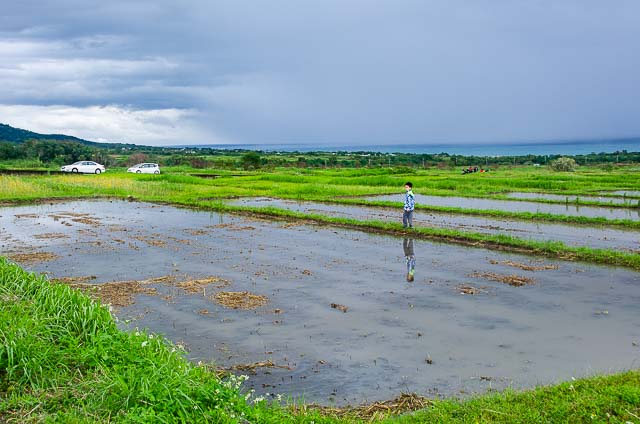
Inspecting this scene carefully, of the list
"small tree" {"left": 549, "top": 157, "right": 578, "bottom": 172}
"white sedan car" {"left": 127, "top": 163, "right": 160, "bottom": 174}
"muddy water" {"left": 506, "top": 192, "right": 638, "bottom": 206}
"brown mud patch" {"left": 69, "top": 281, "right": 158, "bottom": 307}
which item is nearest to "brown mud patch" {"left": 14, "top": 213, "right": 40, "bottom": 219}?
"brown mud patch" {"left": 69, "top": 281, "right": 158, "bottom": 307}

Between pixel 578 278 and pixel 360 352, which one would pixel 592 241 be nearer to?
pixel 578 278

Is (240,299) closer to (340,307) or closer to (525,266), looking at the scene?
(340,307)

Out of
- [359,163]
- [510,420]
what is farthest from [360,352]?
[359,163]

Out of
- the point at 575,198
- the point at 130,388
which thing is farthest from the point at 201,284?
the point at 575,198

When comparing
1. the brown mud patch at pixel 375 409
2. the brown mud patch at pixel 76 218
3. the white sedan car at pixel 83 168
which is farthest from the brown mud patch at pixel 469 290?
the white sedan car at pixel 83 168

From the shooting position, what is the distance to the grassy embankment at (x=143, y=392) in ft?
14.1

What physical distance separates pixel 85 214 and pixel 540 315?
693 inches

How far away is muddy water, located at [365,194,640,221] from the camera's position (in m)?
19.9

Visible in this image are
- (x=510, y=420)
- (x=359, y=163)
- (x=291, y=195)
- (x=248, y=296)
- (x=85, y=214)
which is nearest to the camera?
(x=510, y=420)

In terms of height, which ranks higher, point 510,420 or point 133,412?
point 133,412

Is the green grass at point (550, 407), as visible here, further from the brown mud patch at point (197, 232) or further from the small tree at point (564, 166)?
the small tree at point (564, 166)

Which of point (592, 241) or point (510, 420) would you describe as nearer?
point (510, 420)

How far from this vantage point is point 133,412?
13.5 ft

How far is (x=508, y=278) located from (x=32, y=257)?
10219mm
